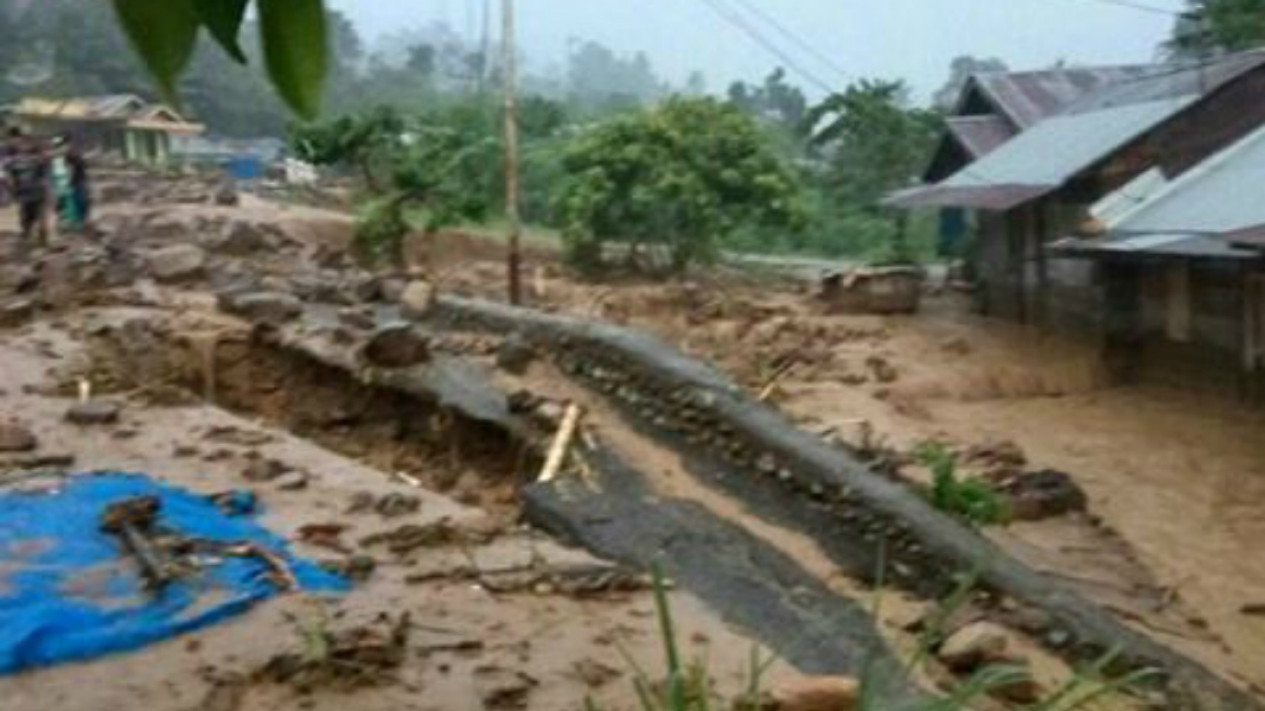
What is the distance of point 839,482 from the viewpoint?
29.0 feet

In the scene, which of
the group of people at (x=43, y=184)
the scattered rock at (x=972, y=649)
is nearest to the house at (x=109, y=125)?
the group of people at (x=43, y=184)

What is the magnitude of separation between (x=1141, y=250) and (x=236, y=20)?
432 inches

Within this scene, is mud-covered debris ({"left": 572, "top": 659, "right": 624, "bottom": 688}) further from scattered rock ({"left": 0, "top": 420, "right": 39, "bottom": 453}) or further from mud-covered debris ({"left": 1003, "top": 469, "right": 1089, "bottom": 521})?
mud-covered debris ({"left": 1003, "top": 469, "right": 1089, "bottom": 521})

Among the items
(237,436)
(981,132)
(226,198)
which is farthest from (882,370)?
(226,198)

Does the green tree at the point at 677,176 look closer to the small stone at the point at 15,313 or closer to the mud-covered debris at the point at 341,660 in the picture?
the small stone at the point at 15,313

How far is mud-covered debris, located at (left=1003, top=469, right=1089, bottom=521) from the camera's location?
9.85 meters

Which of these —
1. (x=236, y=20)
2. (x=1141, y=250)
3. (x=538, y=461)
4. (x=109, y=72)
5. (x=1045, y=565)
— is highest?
(x=109, y=72)

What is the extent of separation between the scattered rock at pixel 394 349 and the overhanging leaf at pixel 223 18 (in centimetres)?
1012

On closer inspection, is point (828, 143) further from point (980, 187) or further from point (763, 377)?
point (763, 377)

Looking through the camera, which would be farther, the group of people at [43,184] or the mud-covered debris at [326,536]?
the group of people at [43,184]

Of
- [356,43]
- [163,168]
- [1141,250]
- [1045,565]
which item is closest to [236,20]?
[1045,565]

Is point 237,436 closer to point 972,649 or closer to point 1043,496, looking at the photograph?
point 972,649

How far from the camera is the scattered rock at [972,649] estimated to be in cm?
670

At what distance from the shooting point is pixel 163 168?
94.3 feet
